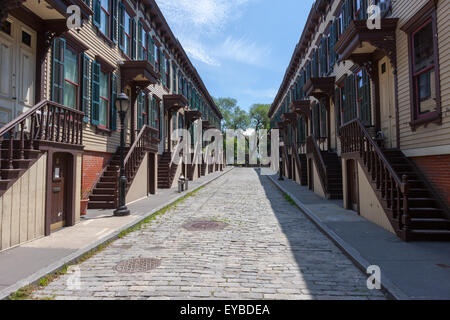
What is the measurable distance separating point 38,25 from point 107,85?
4546 mm

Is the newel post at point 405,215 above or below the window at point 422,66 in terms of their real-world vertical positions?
below

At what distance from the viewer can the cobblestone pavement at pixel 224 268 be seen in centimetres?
394

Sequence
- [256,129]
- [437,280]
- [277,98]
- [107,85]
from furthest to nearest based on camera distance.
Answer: [256,129], [277,98], [107,85], [437,280]

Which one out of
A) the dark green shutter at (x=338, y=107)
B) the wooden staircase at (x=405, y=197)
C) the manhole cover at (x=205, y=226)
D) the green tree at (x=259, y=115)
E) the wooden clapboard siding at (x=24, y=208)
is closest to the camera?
the wooden clapboard siding at (x=24, y=208)

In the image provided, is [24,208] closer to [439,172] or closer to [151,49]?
[439,172]

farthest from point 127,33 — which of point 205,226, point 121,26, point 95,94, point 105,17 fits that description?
point 205,226

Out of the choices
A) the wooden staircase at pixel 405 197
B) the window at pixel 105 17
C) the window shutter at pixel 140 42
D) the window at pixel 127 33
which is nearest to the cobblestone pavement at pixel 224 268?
the wooden staircase at pixel 405 197

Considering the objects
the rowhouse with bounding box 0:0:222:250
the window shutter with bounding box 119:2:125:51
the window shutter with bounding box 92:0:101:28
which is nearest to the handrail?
the rowhouse with bounding box 0:0:222:250

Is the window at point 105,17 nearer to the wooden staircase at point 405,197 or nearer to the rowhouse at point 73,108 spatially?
the rowhouse at point 73,108

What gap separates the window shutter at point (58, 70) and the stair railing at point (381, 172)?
9780 mm

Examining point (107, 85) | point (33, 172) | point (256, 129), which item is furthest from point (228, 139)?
point (33, 172)

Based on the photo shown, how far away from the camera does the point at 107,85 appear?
12977 millimetres
